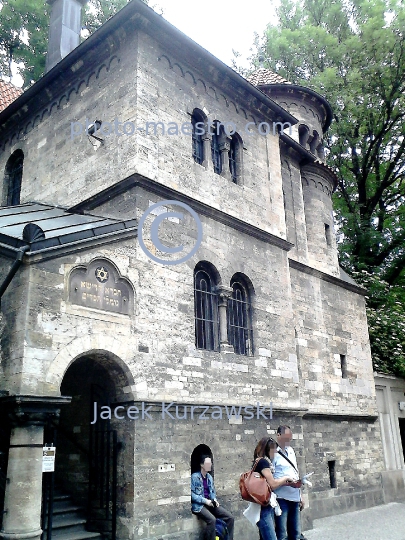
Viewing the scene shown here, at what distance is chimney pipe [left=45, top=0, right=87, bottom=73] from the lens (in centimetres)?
1434

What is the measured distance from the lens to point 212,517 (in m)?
8.49

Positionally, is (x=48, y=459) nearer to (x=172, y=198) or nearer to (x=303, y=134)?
(x=172, y=198)

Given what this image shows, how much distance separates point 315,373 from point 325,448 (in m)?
1.88

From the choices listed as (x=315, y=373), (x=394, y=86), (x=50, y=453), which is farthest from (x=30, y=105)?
(x=394, y=86)

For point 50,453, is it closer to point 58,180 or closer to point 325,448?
point 58,180

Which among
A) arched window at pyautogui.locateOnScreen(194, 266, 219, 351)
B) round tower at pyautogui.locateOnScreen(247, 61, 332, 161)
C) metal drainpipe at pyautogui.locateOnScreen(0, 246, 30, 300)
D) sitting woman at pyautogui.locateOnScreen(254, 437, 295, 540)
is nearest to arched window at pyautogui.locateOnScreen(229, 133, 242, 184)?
arched window at pyautogui.locateOnScreen(194, 266, 219, 351)

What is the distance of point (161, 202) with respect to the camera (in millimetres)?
10047

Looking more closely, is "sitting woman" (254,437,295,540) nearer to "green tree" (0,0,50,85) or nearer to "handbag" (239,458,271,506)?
"handbag" (239,458,271,506)

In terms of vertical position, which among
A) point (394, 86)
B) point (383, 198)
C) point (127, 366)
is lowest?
point (127, 366)

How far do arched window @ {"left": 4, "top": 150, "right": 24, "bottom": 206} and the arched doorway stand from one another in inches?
240

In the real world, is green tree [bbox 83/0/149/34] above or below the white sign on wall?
above

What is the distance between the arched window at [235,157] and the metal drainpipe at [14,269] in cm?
617

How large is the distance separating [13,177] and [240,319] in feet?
24.3

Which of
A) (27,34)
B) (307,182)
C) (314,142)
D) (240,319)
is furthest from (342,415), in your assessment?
(27,34)
